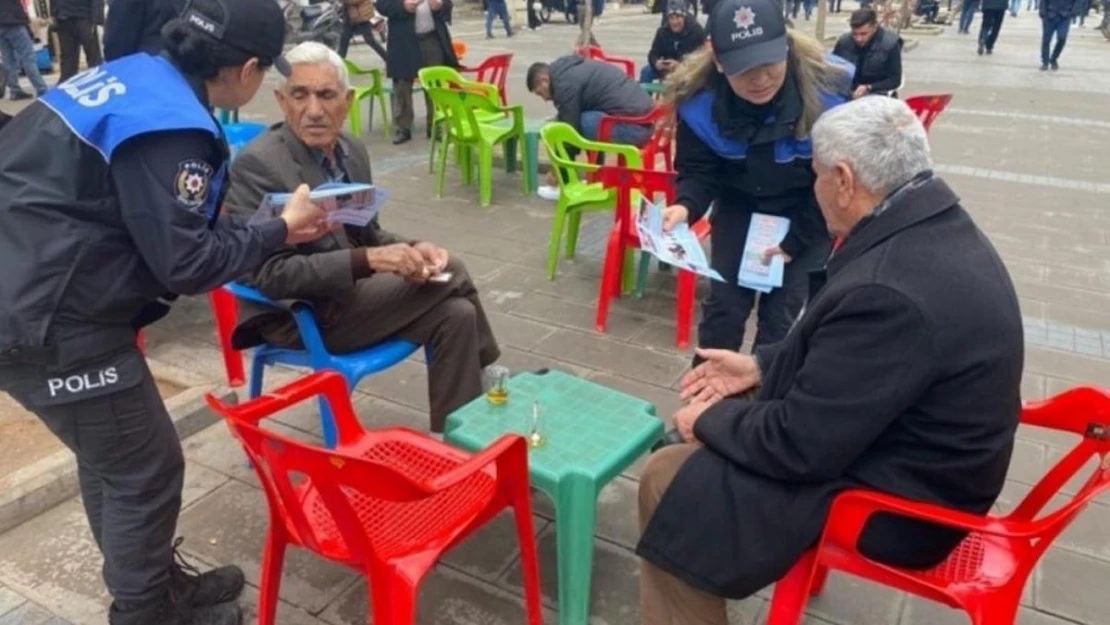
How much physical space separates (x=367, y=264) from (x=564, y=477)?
3.49 feet

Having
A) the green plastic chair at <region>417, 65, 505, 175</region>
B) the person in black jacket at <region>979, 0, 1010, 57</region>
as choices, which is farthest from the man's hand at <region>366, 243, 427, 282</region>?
the person in black jacket at <region>979, 0, 1010, 57</region>

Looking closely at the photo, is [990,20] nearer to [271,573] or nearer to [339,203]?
[339,203]

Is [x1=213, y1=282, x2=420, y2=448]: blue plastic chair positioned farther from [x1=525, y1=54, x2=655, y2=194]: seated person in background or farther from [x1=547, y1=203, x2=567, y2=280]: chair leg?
[x1=525, y1=54, x2=655, y2=194]: seated person in background

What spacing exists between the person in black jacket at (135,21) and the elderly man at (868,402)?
2.50 meters

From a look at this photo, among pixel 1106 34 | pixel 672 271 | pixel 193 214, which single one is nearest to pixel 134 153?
pixel 193 214

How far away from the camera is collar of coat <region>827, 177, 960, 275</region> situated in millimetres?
1656

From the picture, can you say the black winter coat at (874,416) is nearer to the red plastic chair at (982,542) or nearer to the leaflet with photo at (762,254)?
the red plastic chair at (982,542)

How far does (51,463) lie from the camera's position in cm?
284

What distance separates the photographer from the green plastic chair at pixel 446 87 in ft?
20.8

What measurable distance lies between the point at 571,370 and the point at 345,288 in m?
1.38

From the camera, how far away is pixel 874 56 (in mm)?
7312

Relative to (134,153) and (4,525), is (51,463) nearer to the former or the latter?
(4,525)

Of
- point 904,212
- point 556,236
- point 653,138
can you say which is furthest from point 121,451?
point 653,138

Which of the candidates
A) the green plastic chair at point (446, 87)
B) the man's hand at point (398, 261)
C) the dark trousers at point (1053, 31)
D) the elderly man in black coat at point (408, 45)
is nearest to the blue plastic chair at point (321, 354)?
the man's hand at point (398, 261)
